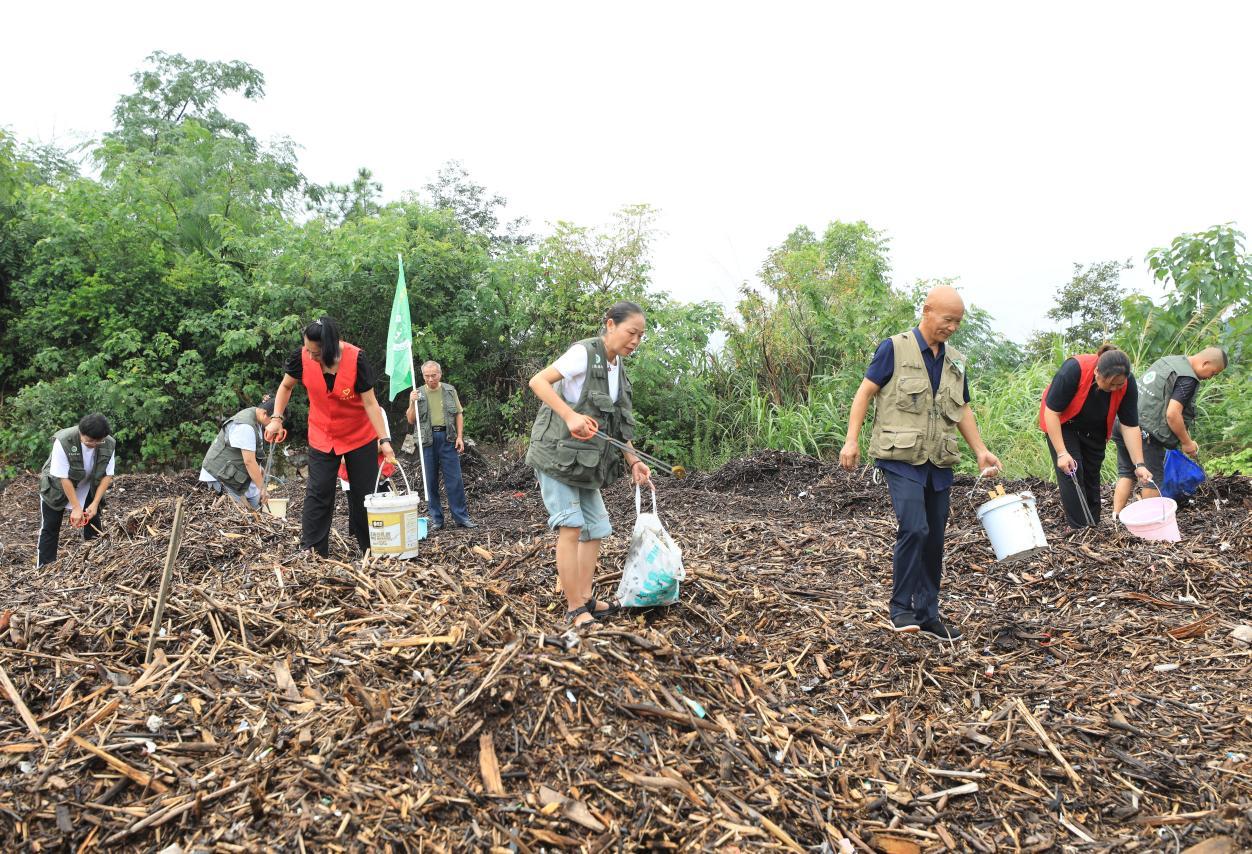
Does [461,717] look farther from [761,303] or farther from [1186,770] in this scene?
[761,303]

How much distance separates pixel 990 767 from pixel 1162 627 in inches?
73.4

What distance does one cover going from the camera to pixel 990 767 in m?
2.90

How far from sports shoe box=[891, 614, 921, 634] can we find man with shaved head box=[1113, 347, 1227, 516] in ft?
8.99

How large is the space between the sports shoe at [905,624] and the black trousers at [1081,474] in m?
2.26

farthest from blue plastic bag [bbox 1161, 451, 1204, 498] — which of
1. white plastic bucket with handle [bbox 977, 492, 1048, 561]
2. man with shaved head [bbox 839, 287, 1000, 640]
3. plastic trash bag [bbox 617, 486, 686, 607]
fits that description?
plastic trash bag [bbox 617, 486, 686, 607]

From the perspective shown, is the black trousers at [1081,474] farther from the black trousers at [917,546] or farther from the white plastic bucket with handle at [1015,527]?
the black trousers at [917,546]

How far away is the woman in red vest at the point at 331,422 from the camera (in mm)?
4816

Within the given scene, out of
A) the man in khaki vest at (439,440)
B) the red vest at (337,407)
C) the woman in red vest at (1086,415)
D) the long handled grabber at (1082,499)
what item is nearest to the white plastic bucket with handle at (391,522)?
the red vest at (337,407)

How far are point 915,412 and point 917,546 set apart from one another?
612 millimetres

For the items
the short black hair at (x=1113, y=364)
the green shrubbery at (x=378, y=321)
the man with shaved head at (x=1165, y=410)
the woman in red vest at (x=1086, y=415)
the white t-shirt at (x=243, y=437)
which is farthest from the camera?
the green shrubbery at (x=378, y=321)

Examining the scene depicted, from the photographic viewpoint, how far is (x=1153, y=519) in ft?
17.7

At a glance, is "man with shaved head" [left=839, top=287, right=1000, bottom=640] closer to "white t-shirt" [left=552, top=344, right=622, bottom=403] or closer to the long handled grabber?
"white t-shirt" [left=552, top=344, right=622, bottom=403]

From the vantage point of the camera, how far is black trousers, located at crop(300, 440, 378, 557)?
16.0 feet

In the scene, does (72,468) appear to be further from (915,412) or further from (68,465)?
(915,412)
